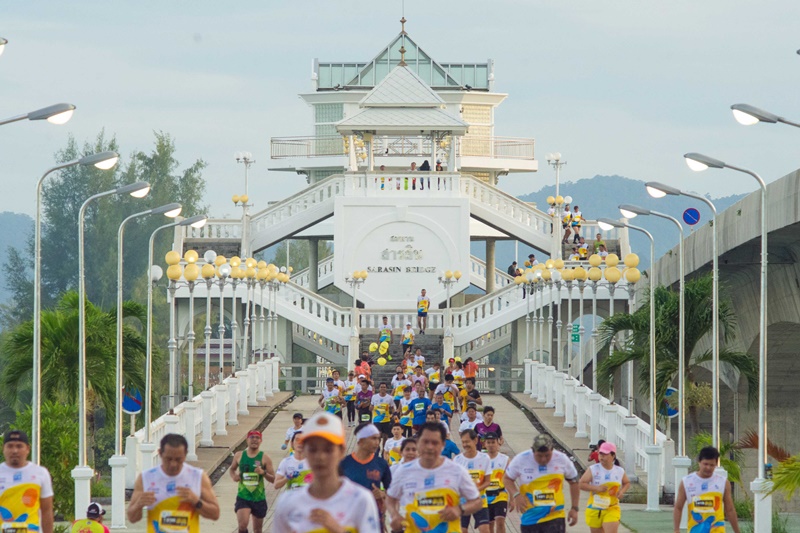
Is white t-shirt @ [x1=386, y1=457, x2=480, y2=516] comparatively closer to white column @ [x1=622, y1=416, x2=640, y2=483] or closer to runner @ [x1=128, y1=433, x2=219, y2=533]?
A: runner @ [x1=128, y1=433, x2=219, y2=533]

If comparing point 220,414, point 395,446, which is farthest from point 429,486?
point 220,414

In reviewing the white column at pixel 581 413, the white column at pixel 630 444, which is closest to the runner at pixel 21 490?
the white column at pixel 630 444

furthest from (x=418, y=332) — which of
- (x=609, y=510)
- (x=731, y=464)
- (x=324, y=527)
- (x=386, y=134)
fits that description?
(x=324, y=527)

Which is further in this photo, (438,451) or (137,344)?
(137,344)

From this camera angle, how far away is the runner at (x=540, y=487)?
15.4 meters

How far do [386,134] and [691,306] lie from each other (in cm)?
3062

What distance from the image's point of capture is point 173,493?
12.1m

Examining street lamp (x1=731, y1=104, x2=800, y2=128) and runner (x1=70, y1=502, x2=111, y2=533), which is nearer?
runner (x1=70, y1=502, x2=111, y2=533)

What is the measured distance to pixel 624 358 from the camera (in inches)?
1324

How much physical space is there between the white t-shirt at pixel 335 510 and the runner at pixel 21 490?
5661mm

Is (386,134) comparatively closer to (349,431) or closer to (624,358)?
(349,431)

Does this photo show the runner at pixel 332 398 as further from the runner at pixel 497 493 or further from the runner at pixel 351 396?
the runner at pixel 497 493

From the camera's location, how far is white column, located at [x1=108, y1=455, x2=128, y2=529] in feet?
79.7

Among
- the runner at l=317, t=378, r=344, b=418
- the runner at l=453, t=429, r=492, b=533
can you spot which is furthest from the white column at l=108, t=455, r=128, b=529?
the runner at l=317, t=378, r=344, b=418
